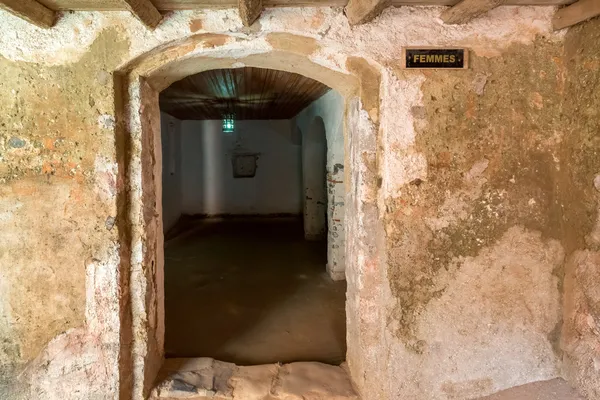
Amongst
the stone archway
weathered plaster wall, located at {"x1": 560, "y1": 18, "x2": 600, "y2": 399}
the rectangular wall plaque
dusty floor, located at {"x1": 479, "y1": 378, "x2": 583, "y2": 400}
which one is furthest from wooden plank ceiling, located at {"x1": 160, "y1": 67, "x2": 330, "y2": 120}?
dusty floor, located at {"x1": 479, "y1": 378, "x2": 583, "y2": 400}

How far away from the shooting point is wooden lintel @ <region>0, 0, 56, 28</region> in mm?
1369

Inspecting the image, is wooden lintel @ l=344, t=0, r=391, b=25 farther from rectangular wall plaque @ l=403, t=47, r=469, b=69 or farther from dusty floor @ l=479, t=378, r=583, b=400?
dusty floor @ l=479, t=378, r=583, b=400

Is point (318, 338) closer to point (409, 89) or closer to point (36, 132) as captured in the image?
point (409, 89)

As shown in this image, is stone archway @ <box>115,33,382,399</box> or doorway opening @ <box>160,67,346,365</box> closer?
stone archway @ <box>115,33,382,399</box>

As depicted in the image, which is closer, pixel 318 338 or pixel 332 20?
pixel 332 20

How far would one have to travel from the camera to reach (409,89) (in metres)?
1.66

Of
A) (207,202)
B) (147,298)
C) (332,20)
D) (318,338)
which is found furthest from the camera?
(207,202)

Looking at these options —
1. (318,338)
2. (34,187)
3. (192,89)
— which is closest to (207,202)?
(192,89)

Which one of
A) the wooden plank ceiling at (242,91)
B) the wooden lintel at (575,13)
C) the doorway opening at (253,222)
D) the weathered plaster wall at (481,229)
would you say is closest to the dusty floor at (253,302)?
the doorway opening at (253,222)

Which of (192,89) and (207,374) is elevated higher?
(192,89)

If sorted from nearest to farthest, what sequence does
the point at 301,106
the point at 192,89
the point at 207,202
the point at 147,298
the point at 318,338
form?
the point at 147,298 < the point at 318,338 < the point at 192,89 < the point at 301,106 < the point at 207,202

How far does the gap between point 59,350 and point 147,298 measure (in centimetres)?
41

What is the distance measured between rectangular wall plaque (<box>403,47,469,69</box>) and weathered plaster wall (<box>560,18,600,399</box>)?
0.46 m

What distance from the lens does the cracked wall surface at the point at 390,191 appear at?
1.62 m
